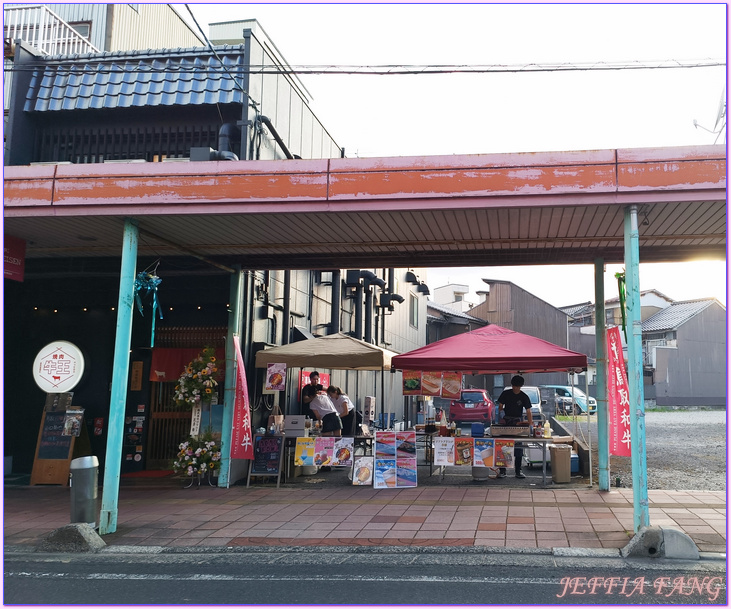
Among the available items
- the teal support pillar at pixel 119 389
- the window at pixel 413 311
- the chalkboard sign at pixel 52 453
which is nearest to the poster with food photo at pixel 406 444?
the teal support pillar at pixel 119 389

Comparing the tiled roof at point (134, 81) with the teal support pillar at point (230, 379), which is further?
the tiled roof at point (134, 81)

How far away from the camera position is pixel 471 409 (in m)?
25.1

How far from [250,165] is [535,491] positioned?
6.74 m

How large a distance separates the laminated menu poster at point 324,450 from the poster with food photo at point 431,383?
6.60 ft

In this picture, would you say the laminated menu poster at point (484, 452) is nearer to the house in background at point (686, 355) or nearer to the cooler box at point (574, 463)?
the cooler box at point (574, 463)

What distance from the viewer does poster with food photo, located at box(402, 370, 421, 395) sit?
12.3 metres

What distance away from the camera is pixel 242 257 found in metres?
11.5

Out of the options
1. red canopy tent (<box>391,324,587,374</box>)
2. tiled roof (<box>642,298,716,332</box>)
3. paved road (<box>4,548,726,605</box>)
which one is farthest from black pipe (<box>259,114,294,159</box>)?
tiled roof (<box>642,298,716,332</box>)

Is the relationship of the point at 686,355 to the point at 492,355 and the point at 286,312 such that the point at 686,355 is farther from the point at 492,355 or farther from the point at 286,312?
the point at 492,355

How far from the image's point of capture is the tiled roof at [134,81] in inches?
512

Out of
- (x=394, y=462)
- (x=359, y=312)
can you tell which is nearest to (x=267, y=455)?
(x=394, y=462)

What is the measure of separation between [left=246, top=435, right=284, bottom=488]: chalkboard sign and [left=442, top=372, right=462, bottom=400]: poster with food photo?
316cm

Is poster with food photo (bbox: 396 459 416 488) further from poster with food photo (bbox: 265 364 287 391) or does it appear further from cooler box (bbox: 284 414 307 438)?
poster with food photo (bbox: 265 364 287 391)

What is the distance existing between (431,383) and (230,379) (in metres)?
3.69
